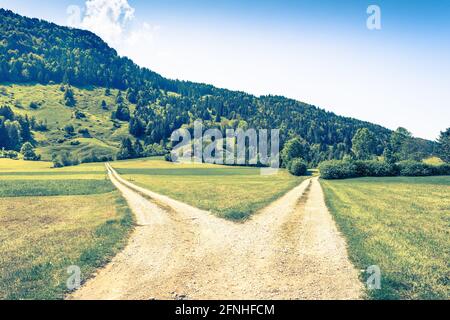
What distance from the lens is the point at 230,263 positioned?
55.9 feet

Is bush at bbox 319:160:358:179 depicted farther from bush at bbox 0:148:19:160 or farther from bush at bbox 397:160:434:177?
bush at bbox 0:148:19:160

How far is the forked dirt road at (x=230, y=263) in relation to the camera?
13508 mm

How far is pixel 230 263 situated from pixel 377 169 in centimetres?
8080

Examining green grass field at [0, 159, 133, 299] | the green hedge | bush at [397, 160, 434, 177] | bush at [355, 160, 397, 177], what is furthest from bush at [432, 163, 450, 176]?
green grass field at [0, 159, 133, 299]

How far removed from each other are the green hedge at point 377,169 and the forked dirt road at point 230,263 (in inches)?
2517

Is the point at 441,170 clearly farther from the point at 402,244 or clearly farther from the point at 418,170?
the point at 402,244

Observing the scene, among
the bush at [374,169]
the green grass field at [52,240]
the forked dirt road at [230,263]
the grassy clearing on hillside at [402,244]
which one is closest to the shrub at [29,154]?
the green grass field at [52,240]

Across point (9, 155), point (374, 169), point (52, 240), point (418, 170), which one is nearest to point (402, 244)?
point (52, 240)

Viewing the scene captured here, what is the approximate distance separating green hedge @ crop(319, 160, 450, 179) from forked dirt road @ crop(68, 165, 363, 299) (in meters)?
63.9

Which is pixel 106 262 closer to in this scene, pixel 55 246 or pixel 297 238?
pixel 55 246

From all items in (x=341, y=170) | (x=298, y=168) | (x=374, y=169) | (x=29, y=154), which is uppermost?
(x=374, y=169)

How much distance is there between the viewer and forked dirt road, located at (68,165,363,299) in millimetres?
13508

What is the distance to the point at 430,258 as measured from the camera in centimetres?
1756

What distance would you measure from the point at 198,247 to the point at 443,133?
164m
